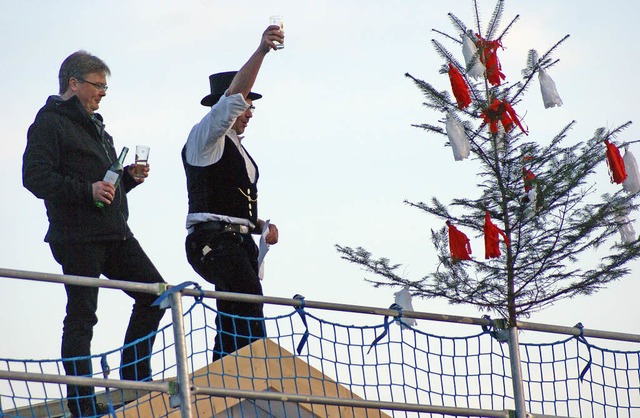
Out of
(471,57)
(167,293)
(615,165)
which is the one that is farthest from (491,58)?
(167,293)

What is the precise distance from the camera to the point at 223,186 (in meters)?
6.02

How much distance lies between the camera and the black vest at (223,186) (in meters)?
6.00

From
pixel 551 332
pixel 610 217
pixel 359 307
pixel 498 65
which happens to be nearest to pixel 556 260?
pixel 610 217

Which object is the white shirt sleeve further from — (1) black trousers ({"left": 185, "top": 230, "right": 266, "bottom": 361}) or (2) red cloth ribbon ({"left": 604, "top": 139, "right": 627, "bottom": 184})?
(2) red cloth ribbon ({"left": 604, "top": 139, "right": 627, "bottom": 184})

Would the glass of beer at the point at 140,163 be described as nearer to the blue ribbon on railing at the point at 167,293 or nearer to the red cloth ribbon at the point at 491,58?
the blue ribbon on railing at the point at 167,293

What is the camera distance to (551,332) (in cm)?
559

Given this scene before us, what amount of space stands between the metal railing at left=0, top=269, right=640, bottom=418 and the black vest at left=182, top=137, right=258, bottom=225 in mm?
1098

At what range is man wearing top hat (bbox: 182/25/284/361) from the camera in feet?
18.9

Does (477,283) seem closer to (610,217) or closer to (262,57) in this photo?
(610,217)

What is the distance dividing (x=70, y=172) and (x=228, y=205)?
31.7 inches

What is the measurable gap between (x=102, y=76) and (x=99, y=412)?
165 cm

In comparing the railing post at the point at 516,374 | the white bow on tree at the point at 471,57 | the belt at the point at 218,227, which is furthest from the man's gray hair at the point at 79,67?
the white bow on tree at the point at 471,57

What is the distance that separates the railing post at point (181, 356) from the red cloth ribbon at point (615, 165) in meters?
5.39

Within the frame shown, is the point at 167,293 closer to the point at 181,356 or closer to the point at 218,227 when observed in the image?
the point at 181,356
